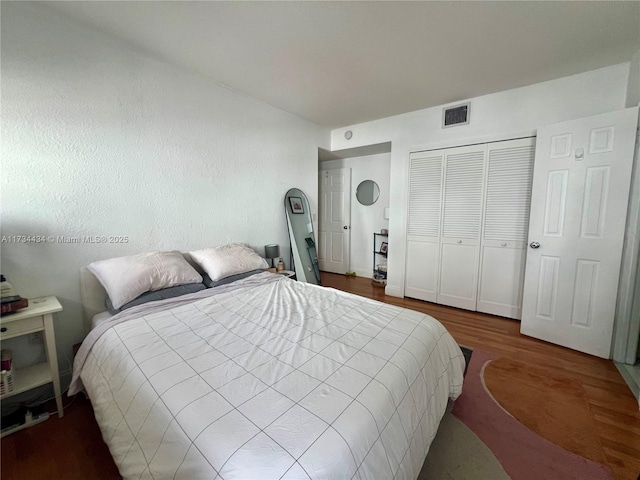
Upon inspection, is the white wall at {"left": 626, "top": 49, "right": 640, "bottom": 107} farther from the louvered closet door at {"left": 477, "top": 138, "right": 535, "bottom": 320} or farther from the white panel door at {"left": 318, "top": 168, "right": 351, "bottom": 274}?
the white panel door at {"left": 318, "top": 168, "right": 351, "bottom": 274}

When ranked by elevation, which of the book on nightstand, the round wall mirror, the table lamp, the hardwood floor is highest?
the round wall mirror

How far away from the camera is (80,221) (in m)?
1.88

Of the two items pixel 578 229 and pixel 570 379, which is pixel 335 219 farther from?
pixel 570 379

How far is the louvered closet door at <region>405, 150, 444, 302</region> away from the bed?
204cm

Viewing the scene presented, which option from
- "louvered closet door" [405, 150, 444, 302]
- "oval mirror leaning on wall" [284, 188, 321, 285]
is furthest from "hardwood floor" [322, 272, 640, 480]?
"oval mirror leaning on wall" [284, 188, 321, 285]

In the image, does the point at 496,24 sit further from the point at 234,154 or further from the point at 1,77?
the point at 1,77

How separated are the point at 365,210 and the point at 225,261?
117 inches

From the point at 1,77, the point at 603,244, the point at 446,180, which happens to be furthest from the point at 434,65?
the point at 1,77

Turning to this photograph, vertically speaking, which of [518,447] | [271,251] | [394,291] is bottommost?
[518,447]

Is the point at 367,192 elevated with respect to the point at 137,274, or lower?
elevated

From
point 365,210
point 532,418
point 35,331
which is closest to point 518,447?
point 532,418

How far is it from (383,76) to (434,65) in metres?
0.47

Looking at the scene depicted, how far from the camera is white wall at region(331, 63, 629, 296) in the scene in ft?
7.88

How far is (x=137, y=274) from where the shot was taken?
5.98 ft
